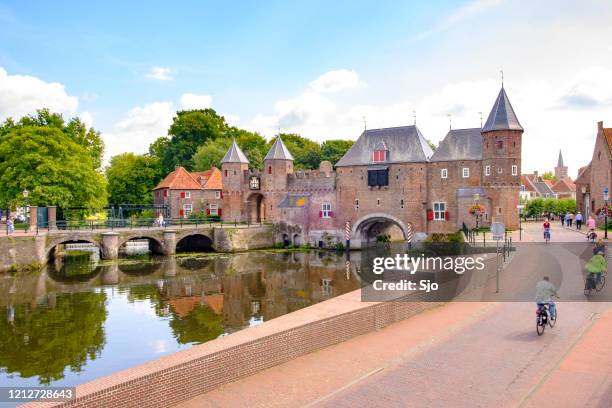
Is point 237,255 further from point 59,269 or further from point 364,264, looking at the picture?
point 59,269

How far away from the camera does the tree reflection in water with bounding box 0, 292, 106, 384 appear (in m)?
14.0

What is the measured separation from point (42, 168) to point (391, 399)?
1351 inches

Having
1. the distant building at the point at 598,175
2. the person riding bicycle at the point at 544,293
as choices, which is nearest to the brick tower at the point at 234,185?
the distant building at the point at 598,175

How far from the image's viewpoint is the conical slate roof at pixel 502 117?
106 ft

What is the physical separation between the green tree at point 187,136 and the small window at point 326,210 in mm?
26584

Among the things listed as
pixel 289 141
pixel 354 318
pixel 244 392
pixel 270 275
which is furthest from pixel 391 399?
pixel 289 141

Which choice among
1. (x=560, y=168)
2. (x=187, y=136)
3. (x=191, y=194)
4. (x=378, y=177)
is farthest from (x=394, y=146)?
(x=560, y=168)

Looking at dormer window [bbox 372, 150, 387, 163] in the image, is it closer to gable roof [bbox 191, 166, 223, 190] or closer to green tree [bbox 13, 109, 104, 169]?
gable roof [bbox 191, 166, 223, 190]

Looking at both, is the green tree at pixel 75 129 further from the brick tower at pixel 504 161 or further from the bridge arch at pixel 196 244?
the brick tower at pixel 504 161

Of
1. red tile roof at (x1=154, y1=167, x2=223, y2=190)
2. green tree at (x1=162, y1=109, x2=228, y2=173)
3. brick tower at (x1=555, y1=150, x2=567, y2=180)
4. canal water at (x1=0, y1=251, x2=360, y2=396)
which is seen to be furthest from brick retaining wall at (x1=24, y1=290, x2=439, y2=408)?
brick tower at (x1=555, y1=150, x2=567, y2=180)

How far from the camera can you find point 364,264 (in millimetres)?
34281

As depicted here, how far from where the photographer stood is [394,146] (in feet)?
127

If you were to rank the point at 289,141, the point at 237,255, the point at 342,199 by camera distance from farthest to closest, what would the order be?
1. the point at 289,141
2. the point at 342,199
3. the point at 237,255

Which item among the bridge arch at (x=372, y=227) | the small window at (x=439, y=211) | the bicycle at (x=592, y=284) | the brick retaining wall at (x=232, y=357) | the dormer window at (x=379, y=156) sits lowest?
the brick retaining wall at (x=232, y=357)
